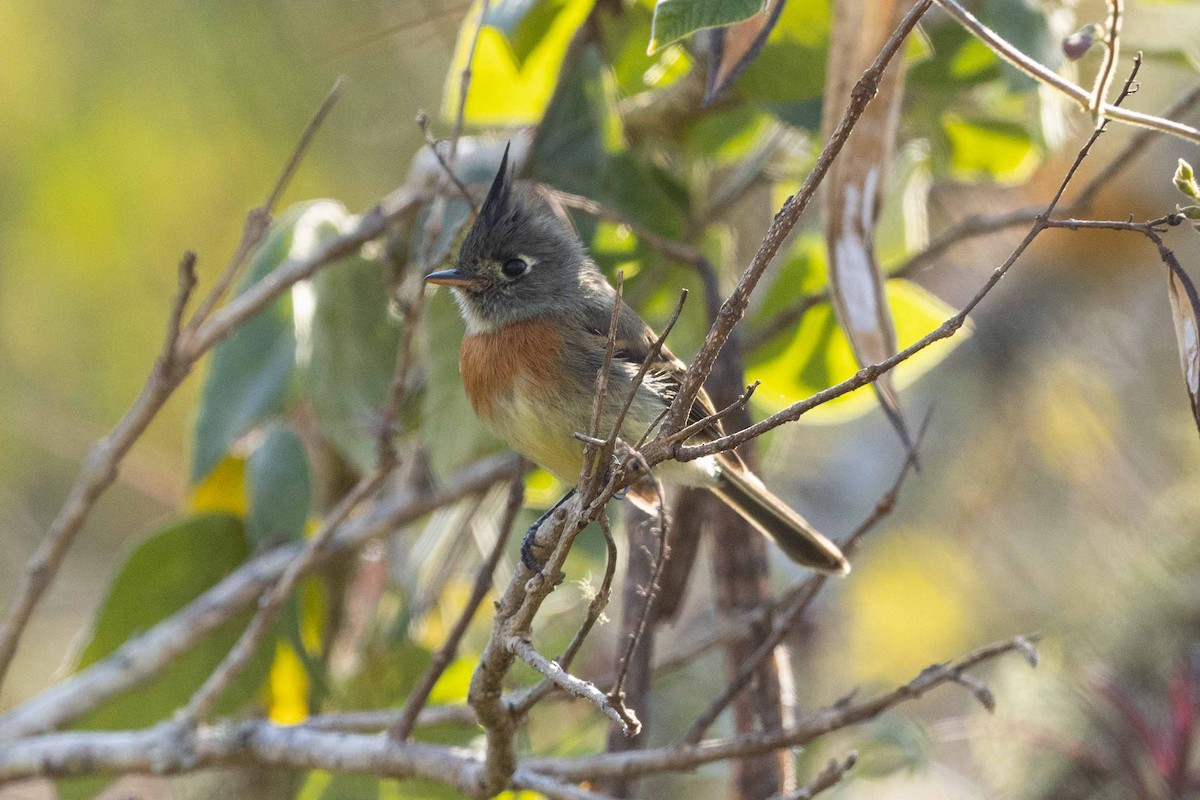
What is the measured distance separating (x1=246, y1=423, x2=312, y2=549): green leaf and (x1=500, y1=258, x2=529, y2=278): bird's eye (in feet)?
2.85

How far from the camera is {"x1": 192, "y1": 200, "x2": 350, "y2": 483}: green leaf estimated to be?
336cm

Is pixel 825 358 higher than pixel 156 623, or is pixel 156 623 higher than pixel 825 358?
pixel 825 358

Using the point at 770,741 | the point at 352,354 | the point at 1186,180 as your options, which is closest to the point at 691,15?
the point at 1186,180

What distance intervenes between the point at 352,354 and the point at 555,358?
0.94 m

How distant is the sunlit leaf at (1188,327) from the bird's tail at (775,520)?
1105mm

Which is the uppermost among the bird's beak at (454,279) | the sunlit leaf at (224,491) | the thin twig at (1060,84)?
the bird's beak at (454,279)

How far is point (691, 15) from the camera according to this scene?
6.47 feet

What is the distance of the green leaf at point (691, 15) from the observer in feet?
6.44

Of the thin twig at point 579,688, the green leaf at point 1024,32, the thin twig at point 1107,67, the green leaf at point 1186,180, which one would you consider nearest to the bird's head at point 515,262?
the green leaf at point 1024,32

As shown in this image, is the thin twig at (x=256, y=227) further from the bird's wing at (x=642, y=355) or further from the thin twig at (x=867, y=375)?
the thin twig at (x=867, y=375)

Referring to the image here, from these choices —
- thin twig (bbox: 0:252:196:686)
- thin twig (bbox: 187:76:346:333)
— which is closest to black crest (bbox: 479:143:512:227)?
thin twig (bbox: 187:76:346:333)

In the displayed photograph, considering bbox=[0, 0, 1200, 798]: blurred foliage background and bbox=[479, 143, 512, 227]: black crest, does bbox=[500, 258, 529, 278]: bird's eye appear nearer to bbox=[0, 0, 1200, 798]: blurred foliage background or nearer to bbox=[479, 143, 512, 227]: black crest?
bbox=[479, 143, 512, 227]: black crest

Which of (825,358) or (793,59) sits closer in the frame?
(793,59)

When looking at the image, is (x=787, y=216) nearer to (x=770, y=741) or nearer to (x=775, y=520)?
(x=770, y=741)
